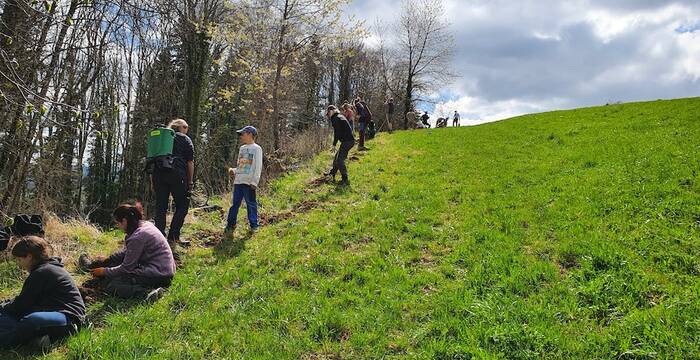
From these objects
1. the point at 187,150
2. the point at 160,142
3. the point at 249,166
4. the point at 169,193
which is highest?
the point at 160,142

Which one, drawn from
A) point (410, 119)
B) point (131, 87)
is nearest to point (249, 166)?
point (131, 87)

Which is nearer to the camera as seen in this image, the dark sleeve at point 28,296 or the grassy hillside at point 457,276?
the grassy hillside at point 457,276

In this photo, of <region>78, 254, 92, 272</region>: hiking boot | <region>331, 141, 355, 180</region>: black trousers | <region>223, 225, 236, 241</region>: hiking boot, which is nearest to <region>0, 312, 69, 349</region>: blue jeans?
<region>78, 254, 92, 272</region>: hiking boot

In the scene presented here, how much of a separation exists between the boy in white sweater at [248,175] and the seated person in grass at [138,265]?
2590 millimetres

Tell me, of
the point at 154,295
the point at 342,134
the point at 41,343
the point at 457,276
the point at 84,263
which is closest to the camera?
the point at 41,343

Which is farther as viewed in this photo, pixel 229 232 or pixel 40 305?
pixel 229 232

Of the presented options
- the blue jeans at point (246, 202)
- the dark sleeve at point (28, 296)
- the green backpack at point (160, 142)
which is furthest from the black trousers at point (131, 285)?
the blue jeans at point (246, 202)

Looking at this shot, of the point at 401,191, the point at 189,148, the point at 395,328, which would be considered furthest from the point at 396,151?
the point at 395,328

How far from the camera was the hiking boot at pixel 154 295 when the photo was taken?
568cm

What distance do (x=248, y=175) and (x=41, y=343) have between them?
4.63 metres

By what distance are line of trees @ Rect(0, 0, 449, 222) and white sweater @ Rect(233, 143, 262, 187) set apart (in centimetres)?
237

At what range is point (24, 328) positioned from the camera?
14.8 ft

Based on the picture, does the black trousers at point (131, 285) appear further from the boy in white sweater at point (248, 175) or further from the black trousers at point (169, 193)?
the boy in white sweater at point (248, 175)

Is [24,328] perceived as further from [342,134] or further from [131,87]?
[131,87]
